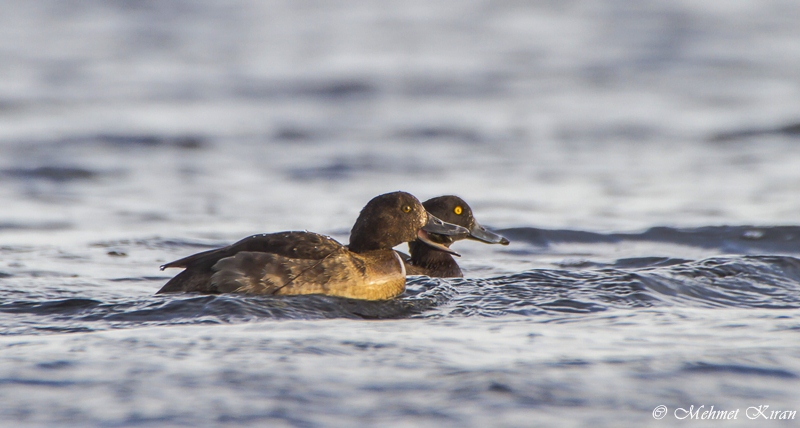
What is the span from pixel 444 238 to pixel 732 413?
4570 millimetres

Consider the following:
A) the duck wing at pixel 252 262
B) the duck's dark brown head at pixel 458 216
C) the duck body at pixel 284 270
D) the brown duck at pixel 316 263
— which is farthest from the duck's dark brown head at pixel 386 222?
the duck's dark brown head at pixel 458 216

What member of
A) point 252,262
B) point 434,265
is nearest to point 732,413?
point 252,262

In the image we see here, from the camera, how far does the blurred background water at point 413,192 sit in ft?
16.1

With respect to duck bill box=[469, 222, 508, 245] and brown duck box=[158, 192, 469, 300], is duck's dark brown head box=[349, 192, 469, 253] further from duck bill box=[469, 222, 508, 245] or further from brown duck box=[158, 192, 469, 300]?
duck bill box=[469, 222, 508, 245]

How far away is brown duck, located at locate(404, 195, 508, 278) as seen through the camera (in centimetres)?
865

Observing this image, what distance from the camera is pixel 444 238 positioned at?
29.4ft

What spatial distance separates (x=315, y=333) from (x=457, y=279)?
2481 mm

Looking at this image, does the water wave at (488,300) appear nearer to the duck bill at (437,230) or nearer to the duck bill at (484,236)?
the duck bill at (437,230)

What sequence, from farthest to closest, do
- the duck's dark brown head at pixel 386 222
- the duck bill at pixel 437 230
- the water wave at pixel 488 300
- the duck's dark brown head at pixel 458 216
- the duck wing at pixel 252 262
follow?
1. the duck's dark brown head at pixel 458 216
2. the duck bill at pixel 437 230
3. the duck's dark brown head at pixel 386 222
4. the duck wing at pixel 252 262
5. the water wave at pixel 488 300

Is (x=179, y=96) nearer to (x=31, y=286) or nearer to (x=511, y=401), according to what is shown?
(x=31, y=286)

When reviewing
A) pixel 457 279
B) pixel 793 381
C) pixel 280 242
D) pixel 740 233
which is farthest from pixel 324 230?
pixel 793 381

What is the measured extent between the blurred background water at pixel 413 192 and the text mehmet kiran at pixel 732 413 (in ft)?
0.14

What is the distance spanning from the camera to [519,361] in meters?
5.27

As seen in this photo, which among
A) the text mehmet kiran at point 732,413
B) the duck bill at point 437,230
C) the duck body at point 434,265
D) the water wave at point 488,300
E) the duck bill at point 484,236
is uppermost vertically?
the duck bill at point 437,230
